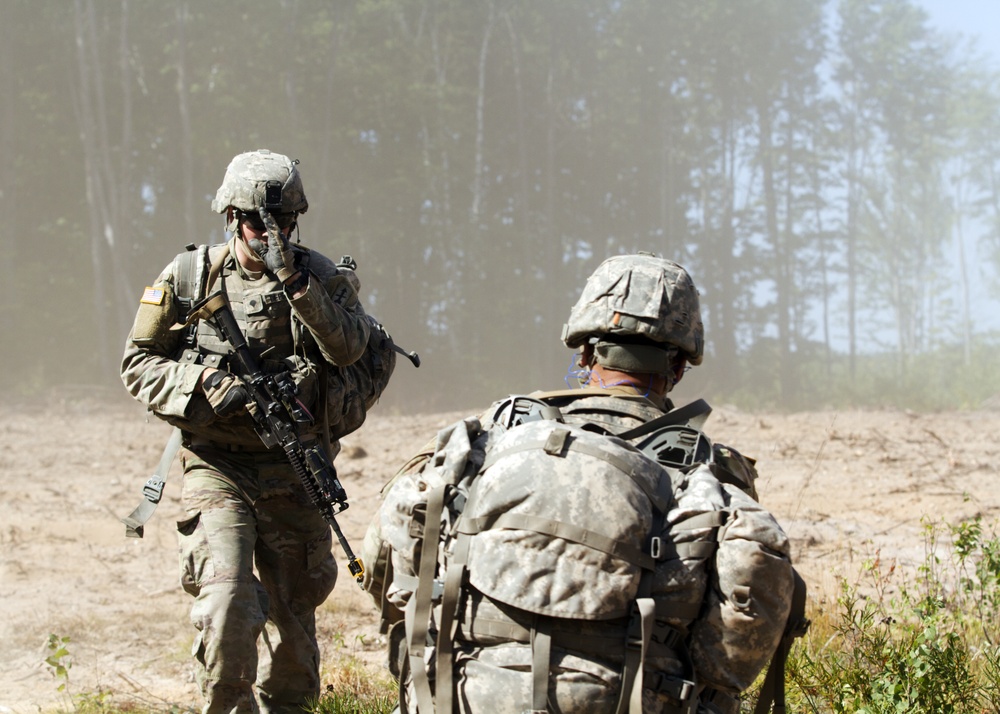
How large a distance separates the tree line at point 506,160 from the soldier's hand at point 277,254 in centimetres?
2076

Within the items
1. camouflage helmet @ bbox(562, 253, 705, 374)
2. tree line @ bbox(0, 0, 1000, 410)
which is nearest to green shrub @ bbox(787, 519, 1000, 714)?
camouflage helmet @ bbox(562, 253, 705, 374)

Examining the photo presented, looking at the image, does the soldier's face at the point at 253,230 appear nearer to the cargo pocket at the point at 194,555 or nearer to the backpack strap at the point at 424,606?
the cargo pocket at the point at 194,555

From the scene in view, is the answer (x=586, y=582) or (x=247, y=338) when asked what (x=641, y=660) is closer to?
(x=586, y=582)

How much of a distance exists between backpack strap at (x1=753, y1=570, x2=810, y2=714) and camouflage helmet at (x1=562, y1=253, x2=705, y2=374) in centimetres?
77

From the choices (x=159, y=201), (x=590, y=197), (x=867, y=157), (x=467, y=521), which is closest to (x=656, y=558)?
(x=467, y=521)

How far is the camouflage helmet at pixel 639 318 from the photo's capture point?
3000 millimetres

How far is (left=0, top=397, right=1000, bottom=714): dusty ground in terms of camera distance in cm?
583

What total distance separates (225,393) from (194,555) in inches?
24.2

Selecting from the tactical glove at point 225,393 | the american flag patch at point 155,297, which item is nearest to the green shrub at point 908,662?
the tactical glove at point 225,393

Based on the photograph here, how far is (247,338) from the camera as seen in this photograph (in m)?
4.20

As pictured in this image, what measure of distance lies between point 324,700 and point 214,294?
67.9 inches

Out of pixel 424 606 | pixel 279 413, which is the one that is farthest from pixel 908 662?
pixel 279 413

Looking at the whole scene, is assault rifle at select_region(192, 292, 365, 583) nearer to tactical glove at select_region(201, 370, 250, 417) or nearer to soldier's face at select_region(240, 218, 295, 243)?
tactical glove at select_region(201, 370, 250, 417)

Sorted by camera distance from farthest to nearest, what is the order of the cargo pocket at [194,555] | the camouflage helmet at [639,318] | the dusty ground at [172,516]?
the dusty ground at [172,516] < the cargo pocket at [194,555] < the camouflage helmet at [639,318]
